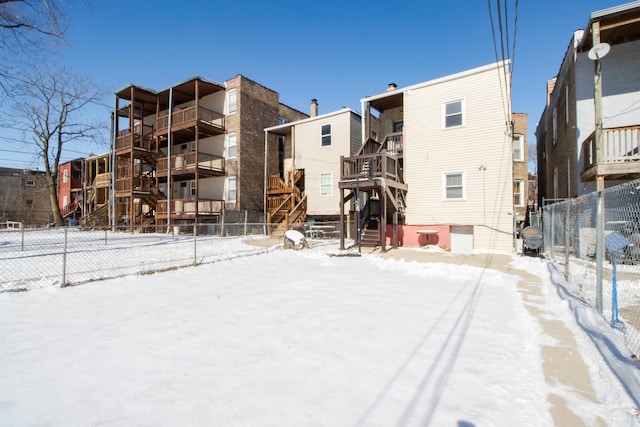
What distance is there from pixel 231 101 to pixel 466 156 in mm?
15098

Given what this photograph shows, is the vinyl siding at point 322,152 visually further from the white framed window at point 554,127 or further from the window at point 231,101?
the white framed window at point 554,127

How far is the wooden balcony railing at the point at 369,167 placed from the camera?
11914mm

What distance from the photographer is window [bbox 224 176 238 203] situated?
20141 mm

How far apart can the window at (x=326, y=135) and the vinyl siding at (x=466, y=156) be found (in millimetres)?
5099

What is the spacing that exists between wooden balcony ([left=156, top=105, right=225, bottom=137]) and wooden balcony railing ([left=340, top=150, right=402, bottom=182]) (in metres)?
11.2

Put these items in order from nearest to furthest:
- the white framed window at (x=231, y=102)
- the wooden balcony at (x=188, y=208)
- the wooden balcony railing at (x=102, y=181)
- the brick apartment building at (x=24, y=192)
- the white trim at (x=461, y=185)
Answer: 1. the white trim at (x=461, y=185)
2. the wooden balcony at (x=188, y=208)
3. the white framed window at (x=231, y=102)
4. the wooden balcony railing at (x=102, y=181)
5. the brick apartment building at (x=24, y=192)

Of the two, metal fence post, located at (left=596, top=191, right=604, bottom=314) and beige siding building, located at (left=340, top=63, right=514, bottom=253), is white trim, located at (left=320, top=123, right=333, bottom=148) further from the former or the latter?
metal fence post, located at (left=596, top=191, right=604, bottom=314)

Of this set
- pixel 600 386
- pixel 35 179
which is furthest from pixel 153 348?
pixel 35 179

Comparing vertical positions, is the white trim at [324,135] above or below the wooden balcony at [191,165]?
above

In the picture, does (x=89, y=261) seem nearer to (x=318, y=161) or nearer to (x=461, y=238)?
(x=318, y=161)

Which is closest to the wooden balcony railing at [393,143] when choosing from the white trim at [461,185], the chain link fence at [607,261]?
the white trim at [461,185]

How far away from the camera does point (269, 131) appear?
821 inches

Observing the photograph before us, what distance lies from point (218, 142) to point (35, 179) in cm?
3514

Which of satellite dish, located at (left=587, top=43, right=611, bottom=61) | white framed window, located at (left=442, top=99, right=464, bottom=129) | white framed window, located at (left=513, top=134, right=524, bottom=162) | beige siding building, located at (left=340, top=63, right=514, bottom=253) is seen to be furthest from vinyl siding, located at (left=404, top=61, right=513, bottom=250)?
white framed window, located at (left=513, top=134, right=524, bottom=162)
